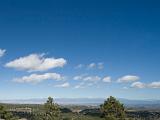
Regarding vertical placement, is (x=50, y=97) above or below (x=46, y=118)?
above

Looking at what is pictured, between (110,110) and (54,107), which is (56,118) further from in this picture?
(110,110)

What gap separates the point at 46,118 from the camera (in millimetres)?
80250

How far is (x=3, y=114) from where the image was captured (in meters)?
85.1

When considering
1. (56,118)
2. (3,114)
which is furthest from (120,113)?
(3,114)

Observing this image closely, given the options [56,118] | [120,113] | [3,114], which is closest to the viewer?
[120,113]

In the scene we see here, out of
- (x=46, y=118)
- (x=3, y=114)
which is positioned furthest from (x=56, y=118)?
(x=3, y=114)

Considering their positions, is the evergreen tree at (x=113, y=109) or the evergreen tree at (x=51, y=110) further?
the evergreen tree at (x=51, y=110)

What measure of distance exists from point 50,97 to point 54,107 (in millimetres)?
2955

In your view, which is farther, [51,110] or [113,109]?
[51,110]

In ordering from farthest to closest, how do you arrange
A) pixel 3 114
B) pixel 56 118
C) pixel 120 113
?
pixel 3 114 < pixel 56 118 < pixel 120 113

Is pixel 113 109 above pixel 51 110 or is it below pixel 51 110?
above

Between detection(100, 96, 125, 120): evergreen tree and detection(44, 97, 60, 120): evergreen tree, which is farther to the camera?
detection(44, 97, 60, 120): evergreen tree

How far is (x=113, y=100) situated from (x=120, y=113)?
3222 mm

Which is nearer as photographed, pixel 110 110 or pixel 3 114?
pixel 110 110
